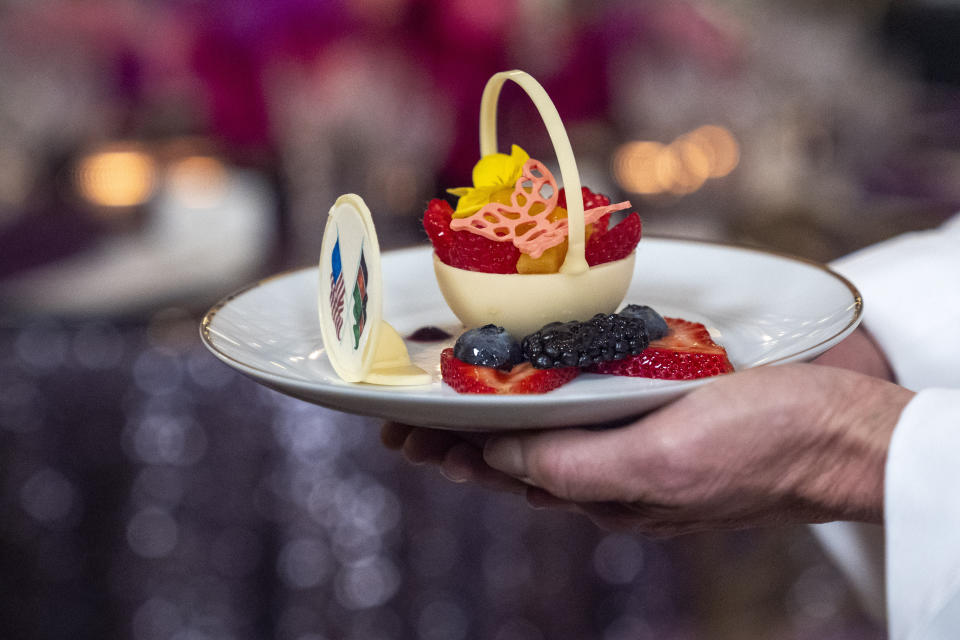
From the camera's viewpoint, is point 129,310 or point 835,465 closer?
point 835,465

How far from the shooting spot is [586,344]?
726 mm

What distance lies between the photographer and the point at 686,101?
1764 millimetres

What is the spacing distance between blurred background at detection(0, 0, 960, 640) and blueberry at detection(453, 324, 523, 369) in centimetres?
50

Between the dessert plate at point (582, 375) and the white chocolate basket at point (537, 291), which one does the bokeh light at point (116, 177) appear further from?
the white chocolate basket at point (537, 291)

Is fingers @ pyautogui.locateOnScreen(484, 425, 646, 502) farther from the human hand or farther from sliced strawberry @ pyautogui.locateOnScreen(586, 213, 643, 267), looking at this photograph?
sliced strawberry @ pyautogui.locateOnScreen(586, 213, 643, 267)

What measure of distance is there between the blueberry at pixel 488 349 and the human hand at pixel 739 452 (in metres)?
0.07

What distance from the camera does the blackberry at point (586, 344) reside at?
2.38 feet

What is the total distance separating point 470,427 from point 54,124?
1426 millimetres

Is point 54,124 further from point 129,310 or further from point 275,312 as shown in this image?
point 275,312

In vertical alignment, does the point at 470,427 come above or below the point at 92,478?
above

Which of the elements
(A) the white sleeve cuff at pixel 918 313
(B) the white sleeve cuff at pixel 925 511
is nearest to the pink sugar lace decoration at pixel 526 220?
(B) the white sleeve cuff at pixel 925 511

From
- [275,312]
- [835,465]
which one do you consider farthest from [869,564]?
[275,312]

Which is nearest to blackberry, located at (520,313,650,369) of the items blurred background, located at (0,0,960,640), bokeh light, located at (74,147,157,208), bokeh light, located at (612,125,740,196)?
blurred background, located at (0,0,960,640)

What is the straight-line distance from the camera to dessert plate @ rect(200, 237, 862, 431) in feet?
2.03
